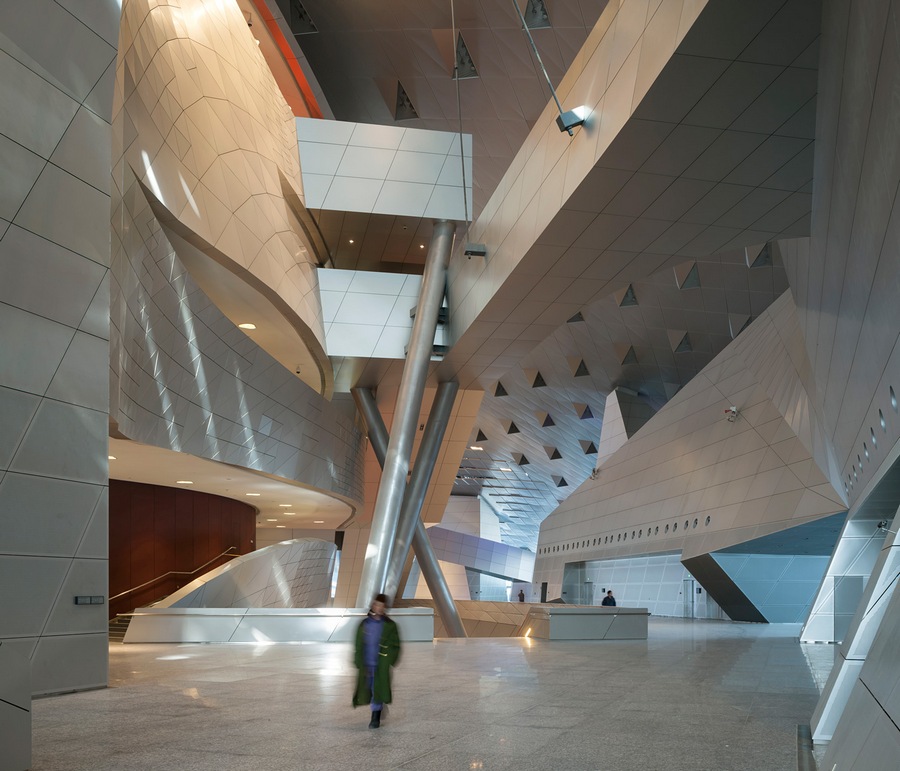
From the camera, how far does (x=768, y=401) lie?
80.1 feet

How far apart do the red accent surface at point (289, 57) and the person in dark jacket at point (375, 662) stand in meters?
22.1

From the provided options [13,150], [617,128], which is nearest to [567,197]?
[617,128]

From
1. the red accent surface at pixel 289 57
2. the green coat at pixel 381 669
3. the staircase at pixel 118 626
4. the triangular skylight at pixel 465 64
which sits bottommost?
the staircase at pixel 118 626

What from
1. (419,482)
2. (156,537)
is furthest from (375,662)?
(156,537)

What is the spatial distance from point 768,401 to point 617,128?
16.4 meters

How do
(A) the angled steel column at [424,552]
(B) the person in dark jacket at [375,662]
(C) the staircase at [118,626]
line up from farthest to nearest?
(A) the angled steel column at [424,552] < (C) the staircase at [118,626] < (B) the person in dark jacket at [375,662]

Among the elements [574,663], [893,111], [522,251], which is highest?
[522,251]

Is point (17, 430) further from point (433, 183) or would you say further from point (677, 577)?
point (677, 577)

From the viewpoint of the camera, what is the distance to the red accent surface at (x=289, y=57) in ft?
83.0

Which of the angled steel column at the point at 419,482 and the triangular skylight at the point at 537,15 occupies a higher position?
the triangular skylight at the point at 537,15

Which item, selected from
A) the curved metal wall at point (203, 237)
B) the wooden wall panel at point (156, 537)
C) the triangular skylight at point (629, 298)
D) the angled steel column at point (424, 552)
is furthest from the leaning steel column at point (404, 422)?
the triangular skylight at point (629, 298)

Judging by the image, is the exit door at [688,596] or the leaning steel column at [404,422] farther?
the exit door at [688,596]

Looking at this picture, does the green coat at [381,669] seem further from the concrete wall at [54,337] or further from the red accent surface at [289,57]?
the red accent surface at [289,57]

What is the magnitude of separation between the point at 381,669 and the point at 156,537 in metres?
16.8
